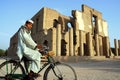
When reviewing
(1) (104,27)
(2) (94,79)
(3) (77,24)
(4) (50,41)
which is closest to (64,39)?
(4) (50,41)

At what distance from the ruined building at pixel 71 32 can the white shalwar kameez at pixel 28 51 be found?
24333 mm

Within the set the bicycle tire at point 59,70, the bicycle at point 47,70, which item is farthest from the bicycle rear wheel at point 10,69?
the bicycle tire at point 59,70

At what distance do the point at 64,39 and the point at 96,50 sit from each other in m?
9.43

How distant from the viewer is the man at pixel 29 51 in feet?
15.2

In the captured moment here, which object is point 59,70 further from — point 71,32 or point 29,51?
point 71,32

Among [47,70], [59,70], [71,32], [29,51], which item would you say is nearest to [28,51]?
[29,51]

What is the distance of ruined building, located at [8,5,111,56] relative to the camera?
30891 mm

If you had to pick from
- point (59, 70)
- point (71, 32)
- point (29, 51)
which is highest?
point (71, 32)

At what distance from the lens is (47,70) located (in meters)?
4.66

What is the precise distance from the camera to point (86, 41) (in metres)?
38.5

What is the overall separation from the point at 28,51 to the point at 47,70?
689 mm

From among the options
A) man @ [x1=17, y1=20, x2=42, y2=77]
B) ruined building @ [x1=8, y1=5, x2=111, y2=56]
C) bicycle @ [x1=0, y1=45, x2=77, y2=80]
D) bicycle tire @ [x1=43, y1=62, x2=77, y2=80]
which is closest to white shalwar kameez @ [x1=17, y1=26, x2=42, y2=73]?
man @ [x1=17, y1=20, x2=42, y2=77]

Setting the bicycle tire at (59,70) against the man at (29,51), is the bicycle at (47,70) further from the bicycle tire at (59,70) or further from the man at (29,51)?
the man at (29,51)

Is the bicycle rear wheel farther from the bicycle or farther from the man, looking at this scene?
the man
